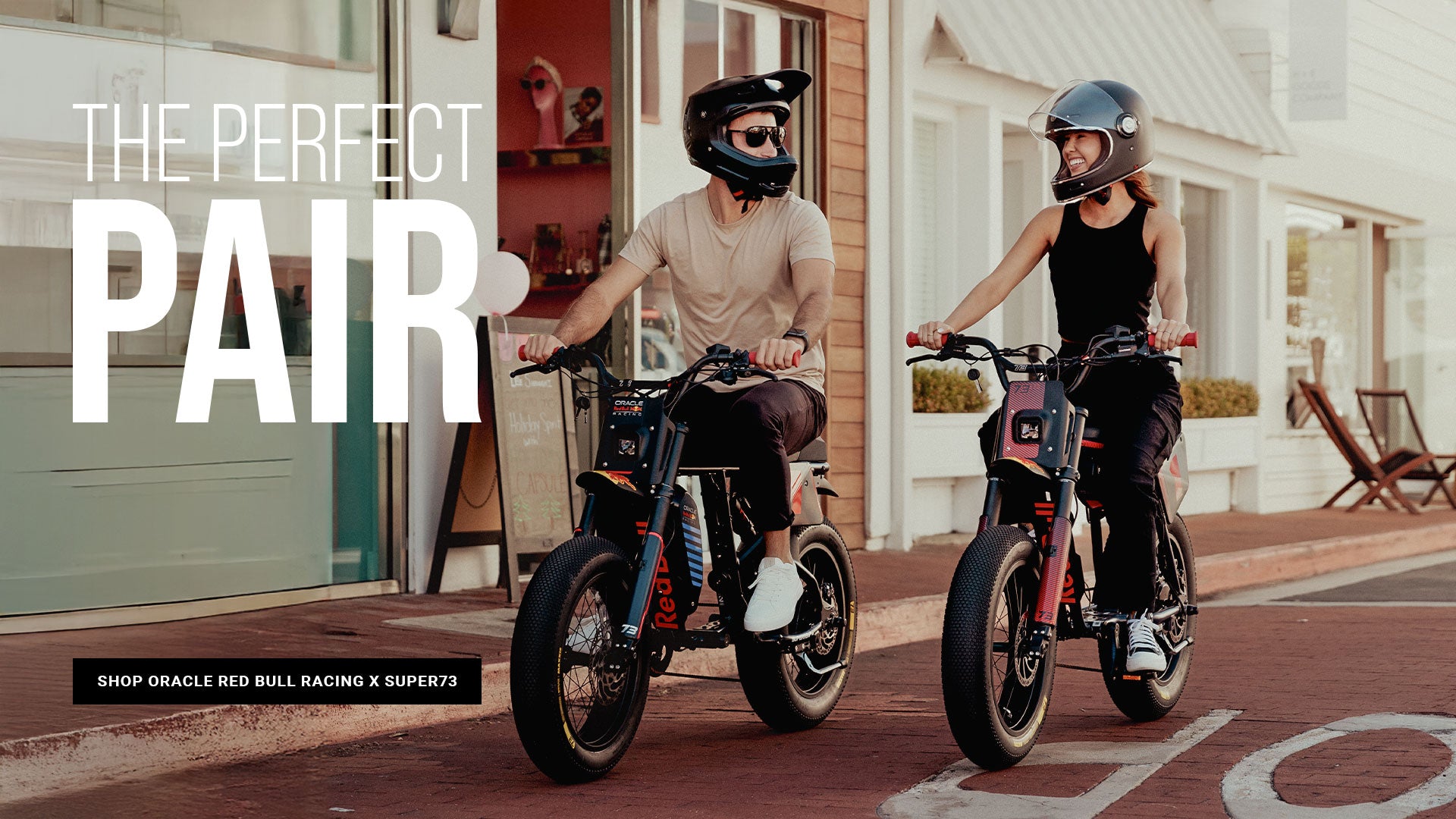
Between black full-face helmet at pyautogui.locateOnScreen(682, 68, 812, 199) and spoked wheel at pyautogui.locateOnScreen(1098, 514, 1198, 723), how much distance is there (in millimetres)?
1811

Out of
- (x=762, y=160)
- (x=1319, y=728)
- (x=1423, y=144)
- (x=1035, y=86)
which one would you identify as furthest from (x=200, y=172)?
(x=1423, y=144)

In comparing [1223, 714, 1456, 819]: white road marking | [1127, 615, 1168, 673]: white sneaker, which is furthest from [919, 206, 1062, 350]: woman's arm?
[1223, 714, 1456, 819]: white road marking

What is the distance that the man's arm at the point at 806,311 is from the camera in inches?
201

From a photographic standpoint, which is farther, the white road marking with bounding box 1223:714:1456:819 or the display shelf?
the display shelf

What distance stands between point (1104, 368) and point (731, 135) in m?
1.43

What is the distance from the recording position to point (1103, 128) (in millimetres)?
5766

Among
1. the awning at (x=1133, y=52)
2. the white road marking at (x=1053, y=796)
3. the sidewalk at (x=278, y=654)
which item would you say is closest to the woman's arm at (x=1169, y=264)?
the white road marking at (x=1053, y=796)

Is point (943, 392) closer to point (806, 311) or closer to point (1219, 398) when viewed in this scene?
point (1219, 398)

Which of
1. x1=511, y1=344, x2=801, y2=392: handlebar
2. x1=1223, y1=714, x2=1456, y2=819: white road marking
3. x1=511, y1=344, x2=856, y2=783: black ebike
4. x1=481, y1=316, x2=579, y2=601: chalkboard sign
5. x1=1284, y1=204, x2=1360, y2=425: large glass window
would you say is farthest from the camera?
x1=1284, y1=204, x2=1360, y2=425: large glass window

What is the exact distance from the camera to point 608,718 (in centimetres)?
538

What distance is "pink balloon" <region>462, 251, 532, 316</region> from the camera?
8.80 meters

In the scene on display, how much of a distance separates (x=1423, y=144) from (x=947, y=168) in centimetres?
990

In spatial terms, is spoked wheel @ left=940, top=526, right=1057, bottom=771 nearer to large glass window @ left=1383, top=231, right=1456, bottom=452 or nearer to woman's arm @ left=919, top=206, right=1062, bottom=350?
woman's arm @ left=919, top=206, right=1062, bottom=350

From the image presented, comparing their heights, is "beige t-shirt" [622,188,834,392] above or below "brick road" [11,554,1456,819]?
above
